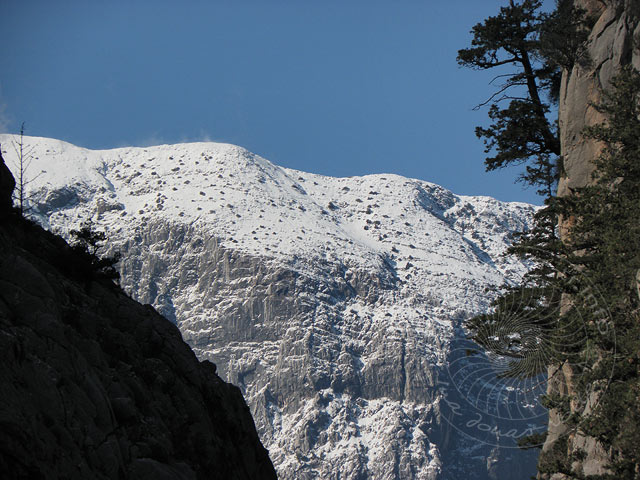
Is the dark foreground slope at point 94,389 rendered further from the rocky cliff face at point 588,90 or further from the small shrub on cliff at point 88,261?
the rocky cliff face at point 588,90

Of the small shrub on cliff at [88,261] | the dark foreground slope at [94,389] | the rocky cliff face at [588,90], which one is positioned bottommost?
the dark foreground slope at [94,389]

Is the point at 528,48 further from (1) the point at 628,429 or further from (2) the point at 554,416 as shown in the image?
(1) the point at 628,429

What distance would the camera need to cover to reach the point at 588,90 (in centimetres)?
3194

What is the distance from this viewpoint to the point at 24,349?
16484 mm

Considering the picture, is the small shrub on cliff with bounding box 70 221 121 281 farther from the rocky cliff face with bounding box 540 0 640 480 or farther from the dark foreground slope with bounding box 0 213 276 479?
the rocky cliff face with bounding box 540 0 640 480

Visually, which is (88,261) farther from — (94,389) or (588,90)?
(588,90)

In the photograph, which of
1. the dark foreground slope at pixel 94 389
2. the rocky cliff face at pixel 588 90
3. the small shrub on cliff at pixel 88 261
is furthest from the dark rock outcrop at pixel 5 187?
the rocky cliff face at pixel 588 90

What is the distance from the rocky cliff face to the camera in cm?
3017

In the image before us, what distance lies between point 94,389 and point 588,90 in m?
21.9

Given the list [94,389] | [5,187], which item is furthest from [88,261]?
[94,389]

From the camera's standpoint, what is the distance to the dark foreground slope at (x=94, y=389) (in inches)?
618

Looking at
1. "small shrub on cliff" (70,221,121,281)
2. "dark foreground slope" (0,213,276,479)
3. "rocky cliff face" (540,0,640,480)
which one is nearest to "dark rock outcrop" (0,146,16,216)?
"dark foreground slope" (0,213,276,479)

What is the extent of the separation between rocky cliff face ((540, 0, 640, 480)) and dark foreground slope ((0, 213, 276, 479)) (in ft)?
38.6

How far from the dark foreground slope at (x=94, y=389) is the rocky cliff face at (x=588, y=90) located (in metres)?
11.8
